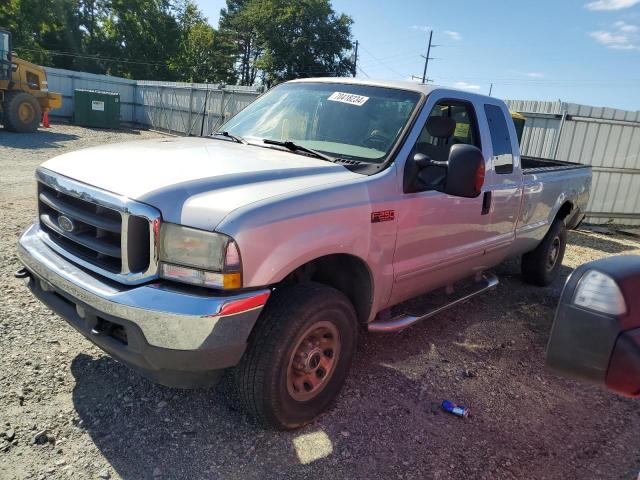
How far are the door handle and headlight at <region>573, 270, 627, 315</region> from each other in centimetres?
293

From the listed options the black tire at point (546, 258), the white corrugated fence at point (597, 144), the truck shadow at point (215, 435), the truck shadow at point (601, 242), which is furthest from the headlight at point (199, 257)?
the white corrugated fence at point (597, 144)

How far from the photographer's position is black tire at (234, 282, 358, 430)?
2623 mm

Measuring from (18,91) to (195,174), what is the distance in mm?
18345

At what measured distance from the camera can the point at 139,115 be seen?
A: 2719 centimetres

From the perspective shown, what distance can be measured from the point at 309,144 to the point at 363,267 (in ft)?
3.25

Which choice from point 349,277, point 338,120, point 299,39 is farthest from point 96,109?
point 299,39

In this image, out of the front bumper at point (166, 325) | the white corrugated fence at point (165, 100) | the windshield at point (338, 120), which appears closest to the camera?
the front bumper at point (166, 325)

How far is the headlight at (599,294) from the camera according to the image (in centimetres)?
123

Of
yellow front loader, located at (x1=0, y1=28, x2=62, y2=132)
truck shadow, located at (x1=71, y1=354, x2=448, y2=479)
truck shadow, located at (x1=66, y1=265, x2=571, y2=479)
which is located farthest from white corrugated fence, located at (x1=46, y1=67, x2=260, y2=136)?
truck shadow, located at (x1=71, y1=354, x2=448, y2=479)

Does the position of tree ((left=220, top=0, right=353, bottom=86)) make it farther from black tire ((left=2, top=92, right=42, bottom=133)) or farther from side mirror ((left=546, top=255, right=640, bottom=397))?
side mirror ((left=546, top=255, right=640, bottom=397))

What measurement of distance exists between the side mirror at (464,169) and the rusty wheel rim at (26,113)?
1834cm

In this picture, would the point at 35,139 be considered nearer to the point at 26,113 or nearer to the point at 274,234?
the point at 26,113

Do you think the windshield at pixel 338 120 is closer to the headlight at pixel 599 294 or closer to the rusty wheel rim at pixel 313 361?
the rusty wheel rim at pixel 313 361

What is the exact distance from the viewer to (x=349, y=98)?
378 cm
